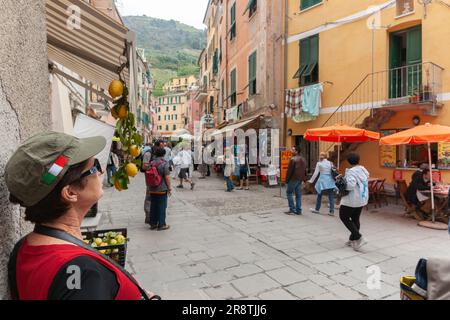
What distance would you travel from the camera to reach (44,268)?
1.08 metres

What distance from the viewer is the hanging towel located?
12.9m

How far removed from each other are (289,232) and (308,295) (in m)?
2.85

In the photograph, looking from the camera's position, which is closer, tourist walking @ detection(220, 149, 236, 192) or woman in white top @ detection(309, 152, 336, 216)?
woman in white top @ detection(309, 152, 336, 216)

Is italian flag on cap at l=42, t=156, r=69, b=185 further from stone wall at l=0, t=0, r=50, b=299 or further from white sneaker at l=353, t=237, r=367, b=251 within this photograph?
white sneaker at l=353, t=237, r=367, b=251

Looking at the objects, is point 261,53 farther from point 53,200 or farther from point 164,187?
point 53,200

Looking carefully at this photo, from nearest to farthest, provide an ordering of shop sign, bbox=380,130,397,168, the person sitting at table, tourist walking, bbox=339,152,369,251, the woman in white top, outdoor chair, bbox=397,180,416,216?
tourist walking, bbox=339,152,369,251, the person sitting at table, outdoor chair, bbox=397,180,416,216, the woman in white top, shop sign, bbox=380,130,397,168

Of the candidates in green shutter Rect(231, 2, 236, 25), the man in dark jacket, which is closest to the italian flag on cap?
the man in dark jacket

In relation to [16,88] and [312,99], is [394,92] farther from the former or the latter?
[16,88]

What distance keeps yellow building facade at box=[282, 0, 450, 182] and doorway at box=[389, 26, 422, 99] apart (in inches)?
1.2

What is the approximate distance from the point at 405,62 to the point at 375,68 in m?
0.95

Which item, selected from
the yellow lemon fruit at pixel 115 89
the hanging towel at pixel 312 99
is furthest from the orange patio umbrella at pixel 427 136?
the yellow lemon fruit at pixel 115 89

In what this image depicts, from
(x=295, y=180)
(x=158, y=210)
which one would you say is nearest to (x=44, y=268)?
(x=158, y=210)

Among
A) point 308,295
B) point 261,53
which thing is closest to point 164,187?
point 308,295
